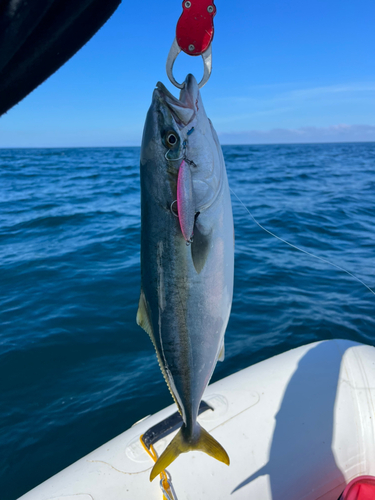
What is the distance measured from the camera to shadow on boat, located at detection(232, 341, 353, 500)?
2.43 m

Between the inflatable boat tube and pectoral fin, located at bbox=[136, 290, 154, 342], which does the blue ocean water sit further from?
pectoral fin, located at bbox=[136, 290, 154, 342]

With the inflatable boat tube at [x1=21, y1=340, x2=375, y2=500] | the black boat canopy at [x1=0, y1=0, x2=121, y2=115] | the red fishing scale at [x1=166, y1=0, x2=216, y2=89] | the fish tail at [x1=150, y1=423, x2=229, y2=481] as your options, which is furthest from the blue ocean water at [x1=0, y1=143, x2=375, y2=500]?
the red fishing scale at [x1=166, y1=0, x2=216, y2=89]

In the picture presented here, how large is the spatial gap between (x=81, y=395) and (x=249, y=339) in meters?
2.59

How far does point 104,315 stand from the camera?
19.2ft

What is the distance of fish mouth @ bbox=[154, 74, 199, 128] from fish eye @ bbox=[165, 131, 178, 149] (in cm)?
6

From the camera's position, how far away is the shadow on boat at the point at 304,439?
7.98 ft

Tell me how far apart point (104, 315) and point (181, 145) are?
4.91m

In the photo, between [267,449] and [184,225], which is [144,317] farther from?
[267,449]

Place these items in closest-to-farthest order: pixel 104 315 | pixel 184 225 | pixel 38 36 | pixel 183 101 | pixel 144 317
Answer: pixel 38 36, pixel 184 225, pixel 183 101, pixel 144 317, pixel 104 315

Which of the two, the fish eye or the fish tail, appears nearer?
the fish eye

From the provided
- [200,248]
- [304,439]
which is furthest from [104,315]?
[200,248]

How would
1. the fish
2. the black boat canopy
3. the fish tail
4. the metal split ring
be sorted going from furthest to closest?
1. the fish tail
2. the metal split ring
3. the fish
4. the black boat canopy

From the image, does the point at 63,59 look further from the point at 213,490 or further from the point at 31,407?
the point at 31,407

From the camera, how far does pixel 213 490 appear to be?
7.75ft
